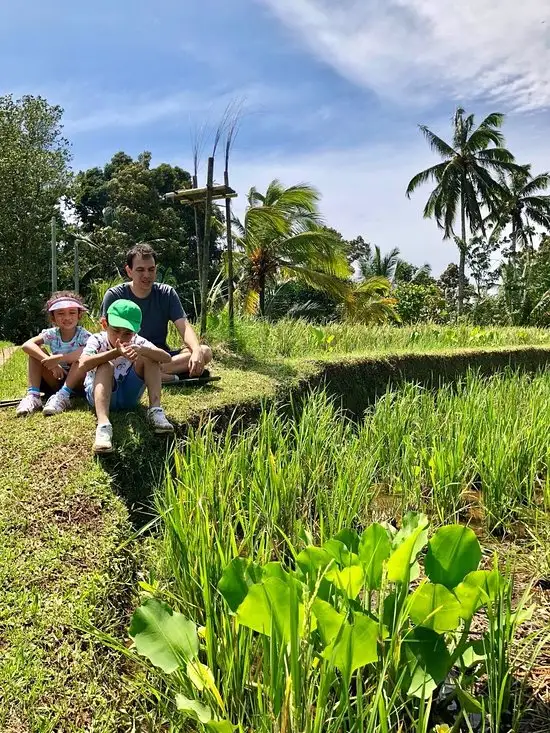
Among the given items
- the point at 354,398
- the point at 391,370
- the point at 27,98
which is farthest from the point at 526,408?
the point at 27,98

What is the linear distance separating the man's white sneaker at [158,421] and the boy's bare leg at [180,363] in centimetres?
92

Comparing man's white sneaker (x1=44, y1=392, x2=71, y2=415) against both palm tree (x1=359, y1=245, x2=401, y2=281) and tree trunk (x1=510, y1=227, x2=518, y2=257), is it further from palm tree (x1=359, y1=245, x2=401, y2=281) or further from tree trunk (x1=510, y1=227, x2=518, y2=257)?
tree trunk (x1=510, y1=227, x2=518, y2=257)

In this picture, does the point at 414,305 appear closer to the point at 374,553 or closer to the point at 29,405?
the point at 29,405

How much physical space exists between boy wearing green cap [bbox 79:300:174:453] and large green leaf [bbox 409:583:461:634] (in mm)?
1683

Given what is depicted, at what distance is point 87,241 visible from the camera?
18.5 meters

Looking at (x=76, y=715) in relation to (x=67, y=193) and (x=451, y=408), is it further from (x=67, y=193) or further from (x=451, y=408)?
(x=67, y=193)

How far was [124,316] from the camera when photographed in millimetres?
2891

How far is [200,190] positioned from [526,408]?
3.61 metres

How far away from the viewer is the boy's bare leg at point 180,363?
12.8 ft

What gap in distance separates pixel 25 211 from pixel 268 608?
1813 cm

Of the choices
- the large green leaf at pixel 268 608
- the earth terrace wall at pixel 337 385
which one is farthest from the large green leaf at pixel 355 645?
the earth terrace wall at pixel 337 385

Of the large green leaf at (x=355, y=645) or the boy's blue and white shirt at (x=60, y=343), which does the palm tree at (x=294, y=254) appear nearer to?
the boy's blue and white shirt at (x=60, y=343)

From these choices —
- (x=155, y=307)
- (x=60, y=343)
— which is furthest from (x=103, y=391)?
(x=155, y=307)

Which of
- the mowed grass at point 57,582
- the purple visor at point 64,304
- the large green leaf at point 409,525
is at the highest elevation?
the purple visor at point 64,304
